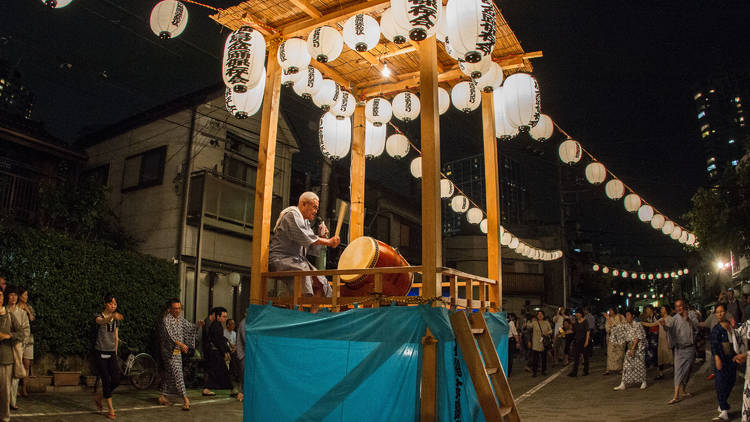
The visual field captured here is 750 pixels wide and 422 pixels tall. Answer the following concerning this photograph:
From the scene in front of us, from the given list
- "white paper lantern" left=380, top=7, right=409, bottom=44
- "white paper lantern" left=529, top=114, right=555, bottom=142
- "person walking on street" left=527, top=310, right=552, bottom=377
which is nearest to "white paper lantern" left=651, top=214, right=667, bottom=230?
"person walking on street" left=527, top=310, right=552, bottom=377

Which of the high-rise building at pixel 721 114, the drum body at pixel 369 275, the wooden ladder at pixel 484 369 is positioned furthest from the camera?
the high-rise building at pixel 721 114

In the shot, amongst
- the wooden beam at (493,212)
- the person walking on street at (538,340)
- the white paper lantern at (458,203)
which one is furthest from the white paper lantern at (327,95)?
the person walking on street at (538,340)

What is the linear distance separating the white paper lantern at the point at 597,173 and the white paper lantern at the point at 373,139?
25.0ft

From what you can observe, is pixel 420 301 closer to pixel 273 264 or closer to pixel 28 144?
pixel 273 264

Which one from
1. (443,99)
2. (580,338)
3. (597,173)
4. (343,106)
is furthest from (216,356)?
(597,173)

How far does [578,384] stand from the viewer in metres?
14.8

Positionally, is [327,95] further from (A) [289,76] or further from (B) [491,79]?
(B) [491,79]

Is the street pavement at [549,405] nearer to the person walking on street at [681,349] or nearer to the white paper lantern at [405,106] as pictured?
the person walking on street at [681,349]

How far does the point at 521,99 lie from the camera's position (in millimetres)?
8453

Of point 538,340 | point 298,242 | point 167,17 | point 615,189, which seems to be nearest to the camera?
point 298,242

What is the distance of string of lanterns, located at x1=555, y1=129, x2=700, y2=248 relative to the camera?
1307cm

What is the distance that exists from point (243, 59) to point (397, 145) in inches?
199

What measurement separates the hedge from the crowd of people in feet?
35.7

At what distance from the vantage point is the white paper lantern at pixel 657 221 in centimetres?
1772
